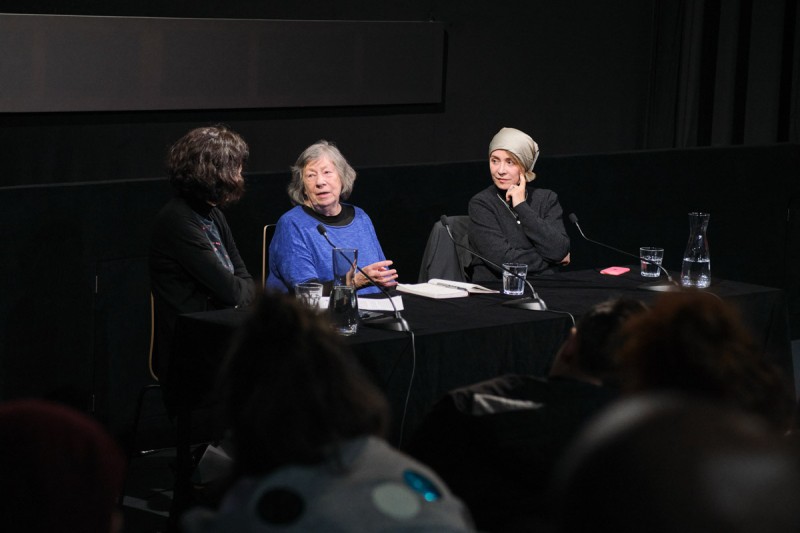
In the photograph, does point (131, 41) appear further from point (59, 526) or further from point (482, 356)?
point (59, 526)

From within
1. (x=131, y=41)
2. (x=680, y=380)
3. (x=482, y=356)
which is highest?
(x=131, y=41)

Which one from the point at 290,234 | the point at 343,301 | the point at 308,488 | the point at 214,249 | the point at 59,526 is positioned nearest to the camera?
the point at 59,526

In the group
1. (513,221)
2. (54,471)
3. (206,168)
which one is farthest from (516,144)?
(54,471)

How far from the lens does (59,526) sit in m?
0.96

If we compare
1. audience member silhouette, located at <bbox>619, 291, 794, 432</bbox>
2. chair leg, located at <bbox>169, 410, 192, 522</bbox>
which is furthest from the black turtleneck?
audience member silhouette, located at <bbox>619, 291, 794, 432</bbox>

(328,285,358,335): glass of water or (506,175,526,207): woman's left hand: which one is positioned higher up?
(506,175,526,207): woman's left hand

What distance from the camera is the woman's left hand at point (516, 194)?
14.3 feet

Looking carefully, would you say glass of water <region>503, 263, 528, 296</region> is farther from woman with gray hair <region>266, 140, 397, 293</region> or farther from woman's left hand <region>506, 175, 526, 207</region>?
woman's left hand <region>506, 175, 526, 207</region>

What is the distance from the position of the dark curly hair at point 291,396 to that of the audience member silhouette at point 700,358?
312 millimetres

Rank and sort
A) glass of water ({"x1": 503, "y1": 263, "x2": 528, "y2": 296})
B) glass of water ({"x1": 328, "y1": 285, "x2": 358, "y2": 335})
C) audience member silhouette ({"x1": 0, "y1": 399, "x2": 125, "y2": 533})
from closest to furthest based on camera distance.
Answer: audience member silhouette ({"x1": 0, "y1": 399, "x2": 125, "y2": 533}), glass of water ({"x1": 328, "y1": 285, "x2": 358, "y2": 335}), glass of water ({"x1": 503, "y1": 263, "x2": 528, "y2": 296})

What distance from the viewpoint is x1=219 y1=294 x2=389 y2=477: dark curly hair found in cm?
125

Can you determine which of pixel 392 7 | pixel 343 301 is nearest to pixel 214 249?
pixel 343 301

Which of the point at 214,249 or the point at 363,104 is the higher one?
the point at 363,104

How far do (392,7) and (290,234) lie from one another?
2.79 meters
